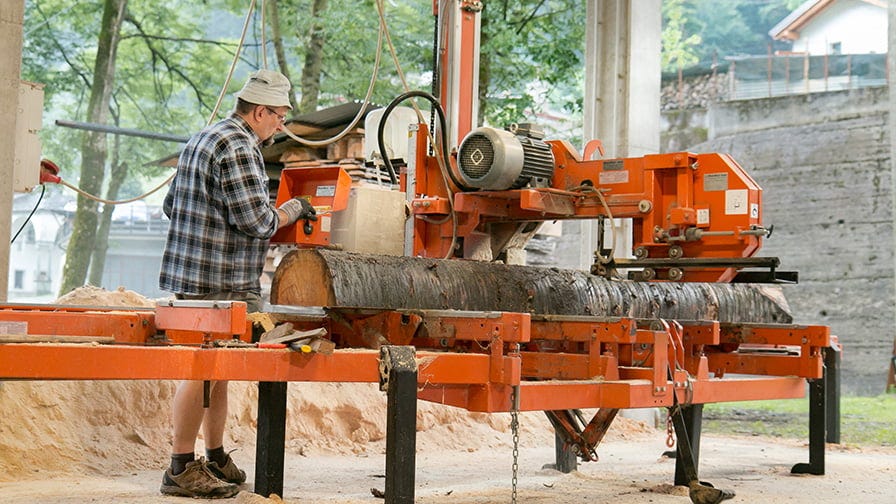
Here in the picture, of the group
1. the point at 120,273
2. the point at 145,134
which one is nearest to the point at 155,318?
the point at 145,134

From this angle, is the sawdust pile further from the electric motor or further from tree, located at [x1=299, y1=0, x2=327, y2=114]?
tree, located at [x1=299, y1=0, x2=327, y2=114]

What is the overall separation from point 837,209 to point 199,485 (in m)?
18.3

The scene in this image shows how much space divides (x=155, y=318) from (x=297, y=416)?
3.03 m

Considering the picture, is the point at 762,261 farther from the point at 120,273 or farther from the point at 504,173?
the point at 120,273

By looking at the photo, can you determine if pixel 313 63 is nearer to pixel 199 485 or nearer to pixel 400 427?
pixel 199 485

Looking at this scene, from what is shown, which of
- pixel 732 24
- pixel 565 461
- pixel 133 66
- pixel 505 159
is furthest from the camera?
pixel 732 24

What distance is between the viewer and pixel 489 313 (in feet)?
14.6

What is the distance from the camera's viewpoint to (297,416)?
25.3 feet

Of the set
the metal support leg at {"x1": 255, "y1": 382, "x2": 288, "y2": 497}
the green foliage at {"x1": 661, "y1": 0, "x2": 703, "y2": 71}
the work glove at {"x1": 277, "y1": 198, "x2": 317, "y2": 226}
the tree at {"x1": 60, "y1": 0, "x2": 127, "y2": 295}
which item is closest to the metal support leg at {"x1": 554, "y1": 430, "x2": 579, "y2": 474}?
the metal support leg at {"x1": 255, "y1": 382, "x2": 288, "y2": 497}

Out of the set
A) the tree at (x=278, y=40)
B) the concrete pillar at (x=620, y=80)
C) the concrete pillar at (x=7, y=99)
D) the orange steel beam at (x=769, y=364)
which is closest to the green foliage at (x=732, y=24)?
the tree at (x=278, y=40)

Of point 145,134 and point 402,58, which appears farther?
point 402,58

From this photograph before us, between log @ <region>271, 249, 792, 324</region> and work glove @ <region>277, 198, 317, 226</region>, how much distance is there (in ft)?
0.86

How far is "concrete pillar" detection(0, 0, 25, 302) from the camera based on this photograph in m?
5.99

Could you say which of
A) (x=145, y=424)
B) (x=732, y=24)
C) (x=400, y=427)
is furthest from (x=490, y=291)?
(x=732, y=24)
